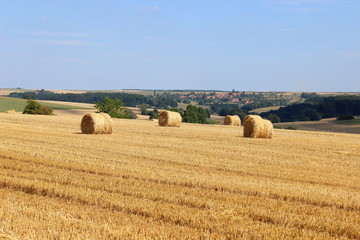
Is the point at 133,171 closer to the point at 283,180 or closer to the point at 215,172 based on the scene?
the point at 215,172

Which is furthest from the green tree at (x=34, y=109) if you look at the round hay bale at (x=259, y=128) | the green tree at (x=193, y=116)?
the round hay bale at (x=259, y=128)

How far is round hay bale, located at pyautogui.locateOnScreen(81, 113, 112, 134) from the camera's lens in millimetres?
24938

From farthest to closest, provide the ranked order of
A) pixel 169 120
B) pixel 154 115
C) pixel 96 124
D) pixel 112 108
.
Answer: pixel 154 115, pixel 112 108, pixel 169 120, pixel 96 124

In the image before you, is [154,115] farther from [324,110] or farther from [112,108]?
[324,110]

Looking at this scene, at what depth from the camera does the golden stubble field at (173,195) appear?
6.95 m

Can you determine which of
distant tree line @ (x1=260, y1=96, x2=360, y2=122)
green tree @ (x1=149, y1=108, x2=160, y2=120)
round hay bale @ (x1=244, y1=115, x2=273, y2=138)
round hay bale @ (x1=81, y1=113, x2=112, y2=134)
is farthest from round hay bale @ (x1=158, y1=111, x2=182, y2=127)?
distant tree line @ (x1=260, y1=96, x2=360, y2=122)

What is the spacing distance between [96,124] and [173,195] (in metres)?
16.3

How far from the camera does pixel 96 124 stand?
24.9 m

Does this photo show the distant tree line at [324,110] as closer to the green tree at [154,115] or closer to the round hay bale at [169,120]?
the green tree at [154,115]

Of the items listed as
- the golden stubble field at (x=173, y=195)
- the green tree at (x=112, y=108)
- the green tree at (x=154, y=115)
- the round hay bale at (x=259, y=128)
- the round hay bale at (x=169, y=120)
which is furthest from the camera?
the green tree at (x=154, y=115)

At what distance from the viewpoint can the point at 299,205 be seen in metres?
8.84

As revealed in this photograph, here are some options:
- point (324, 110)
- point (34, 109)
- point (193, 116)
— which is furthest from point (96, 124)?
point (324, 110)

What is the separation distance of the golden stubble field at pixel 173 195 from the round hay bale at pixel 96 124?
8000 mm

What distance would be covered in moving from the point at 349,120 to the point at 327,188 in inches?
2236
